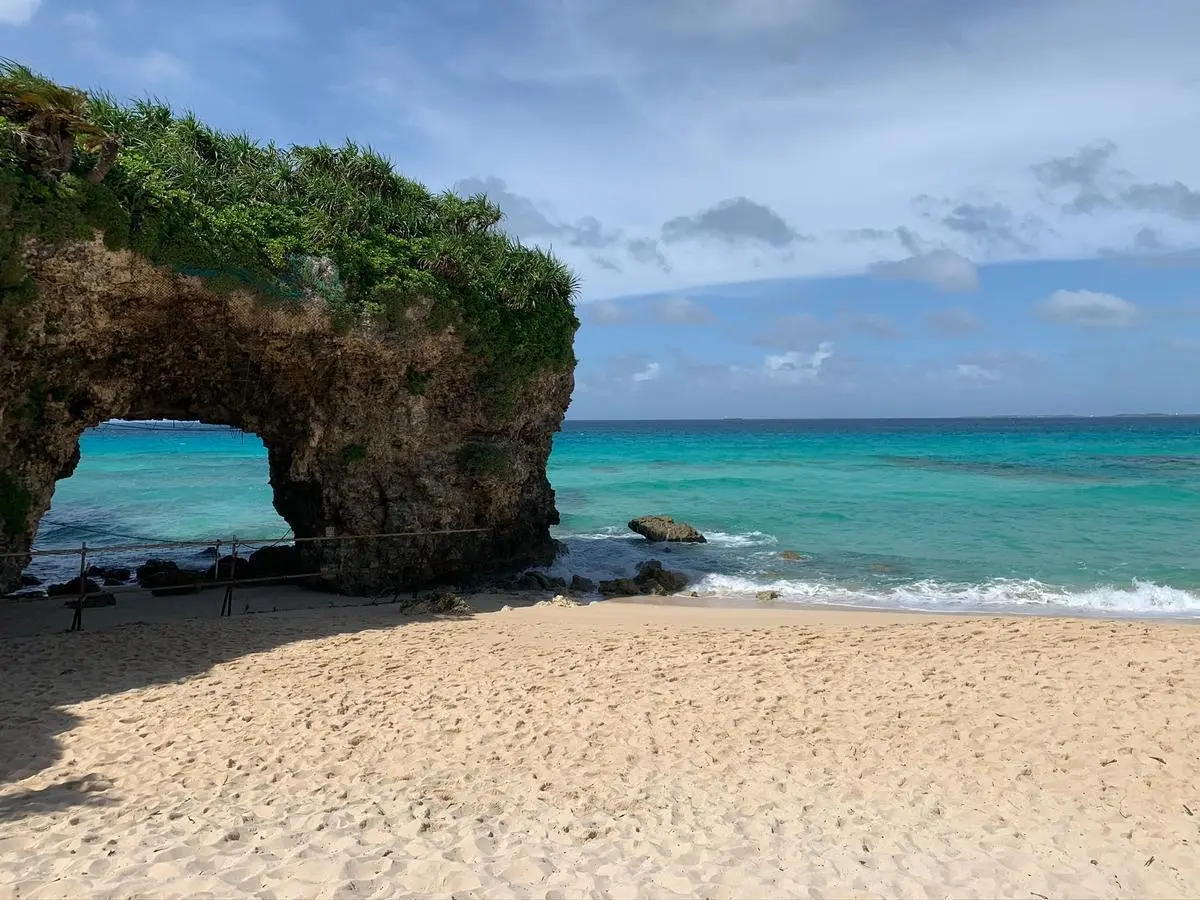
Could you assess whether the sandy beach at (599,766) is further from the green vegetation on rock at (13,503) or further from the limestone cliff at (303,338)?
the limestone cliff at (303,338)

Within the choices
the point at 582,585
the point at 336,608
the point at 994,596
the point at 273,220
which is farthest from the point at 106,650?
the point at 994,596

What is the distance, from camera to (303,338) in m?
12.9

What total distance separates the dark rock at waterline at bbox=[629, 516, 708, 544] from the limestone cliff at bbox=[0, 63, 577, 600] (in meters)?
4.90

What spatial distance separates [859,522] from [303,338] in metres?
18.7

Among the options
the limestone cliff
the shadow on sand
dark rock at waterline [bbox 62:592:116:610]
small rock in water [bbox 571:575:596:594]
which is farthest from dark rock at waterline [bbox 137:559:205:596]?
small rock in water [bbox 571:575:596:594]

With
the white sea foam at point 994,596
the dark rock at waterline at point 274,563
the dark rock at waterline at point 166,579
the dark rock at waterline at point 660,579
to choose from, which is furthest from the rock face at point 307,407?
the white sea foam at point 994,596

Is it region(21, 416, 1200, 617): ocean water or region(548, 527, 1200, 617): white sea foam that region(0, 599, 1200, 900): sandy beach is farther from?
region(21, 416, 1200, 617): ocean water

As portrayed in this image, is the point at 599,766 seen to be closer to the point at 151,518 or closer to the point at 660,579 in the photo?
the point at 660,579

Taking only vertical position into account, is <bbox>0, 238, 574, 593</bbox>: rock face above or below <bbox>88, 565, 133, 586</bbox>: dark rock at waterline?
above

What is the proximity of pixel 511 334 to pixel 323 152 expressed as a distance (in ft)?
16.8

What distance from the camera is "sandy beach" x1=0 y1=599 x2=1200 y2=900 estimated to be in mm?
5371

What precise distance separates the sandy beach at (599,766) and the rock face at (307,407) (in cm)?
362

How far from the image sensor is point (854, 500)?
30516mm

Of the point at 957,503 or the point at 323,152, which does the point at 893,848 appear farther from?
the point at 957,503
